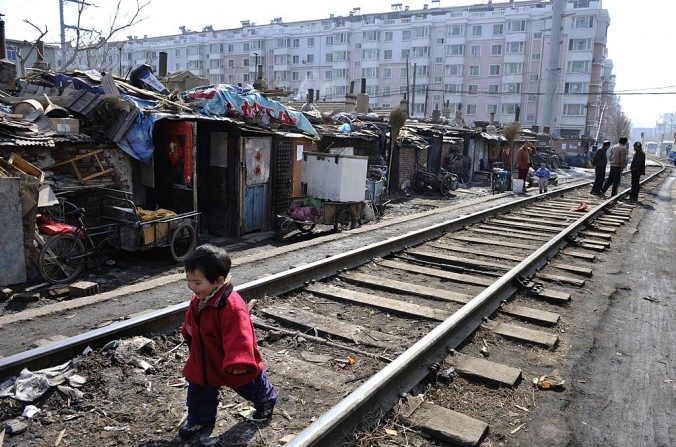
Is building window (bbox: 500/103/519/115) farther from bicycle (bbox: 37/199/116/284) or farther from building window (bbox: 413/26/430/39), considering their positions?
bicycle (bbox: 37/199/116/284)

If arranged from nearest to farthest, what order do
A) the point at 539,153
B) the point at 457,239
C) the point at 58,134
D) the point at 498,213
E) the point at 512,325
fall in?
the point at 512,325
the point at 58,134
the point at 457,239
the point at 498,213
the point at 539,153

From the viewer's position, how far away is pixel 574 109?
66438 millimetres

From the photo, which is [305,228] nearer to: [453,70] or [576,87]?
[453,70]

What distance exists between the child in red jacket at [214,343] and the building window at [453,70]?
72938mm

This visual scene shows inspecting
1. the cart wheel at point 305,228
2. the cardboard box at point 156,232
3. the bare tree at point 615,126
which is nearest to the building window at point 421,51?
the bare tree at point 615,126

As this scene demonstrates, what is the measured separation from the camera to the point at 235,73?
82375mm

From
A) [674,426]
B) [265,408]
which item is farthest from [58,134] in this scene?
[674,426]

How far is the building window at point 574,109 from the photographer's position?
65938 millimetres

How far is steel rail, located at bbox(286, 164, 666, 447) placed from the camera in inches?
119

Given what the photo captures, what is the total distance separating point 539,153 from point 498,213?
29.8 m

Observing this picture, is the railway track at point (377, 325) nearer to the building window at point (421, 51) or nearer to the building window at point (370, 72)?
the building window at point (421, 51)

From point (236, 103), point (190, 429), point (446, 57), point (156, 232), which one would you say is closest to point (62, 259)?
point (156, 232)

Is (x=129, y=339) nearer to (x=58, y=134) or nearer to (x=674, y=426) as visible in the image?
(x=674, y=426)

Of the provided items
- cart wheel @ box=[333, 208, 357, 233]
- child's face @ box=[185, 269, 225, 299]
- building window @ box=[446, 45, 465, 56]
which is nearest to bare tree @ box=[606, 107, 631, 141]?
building window @ box=[446, 45, 465, 56]
